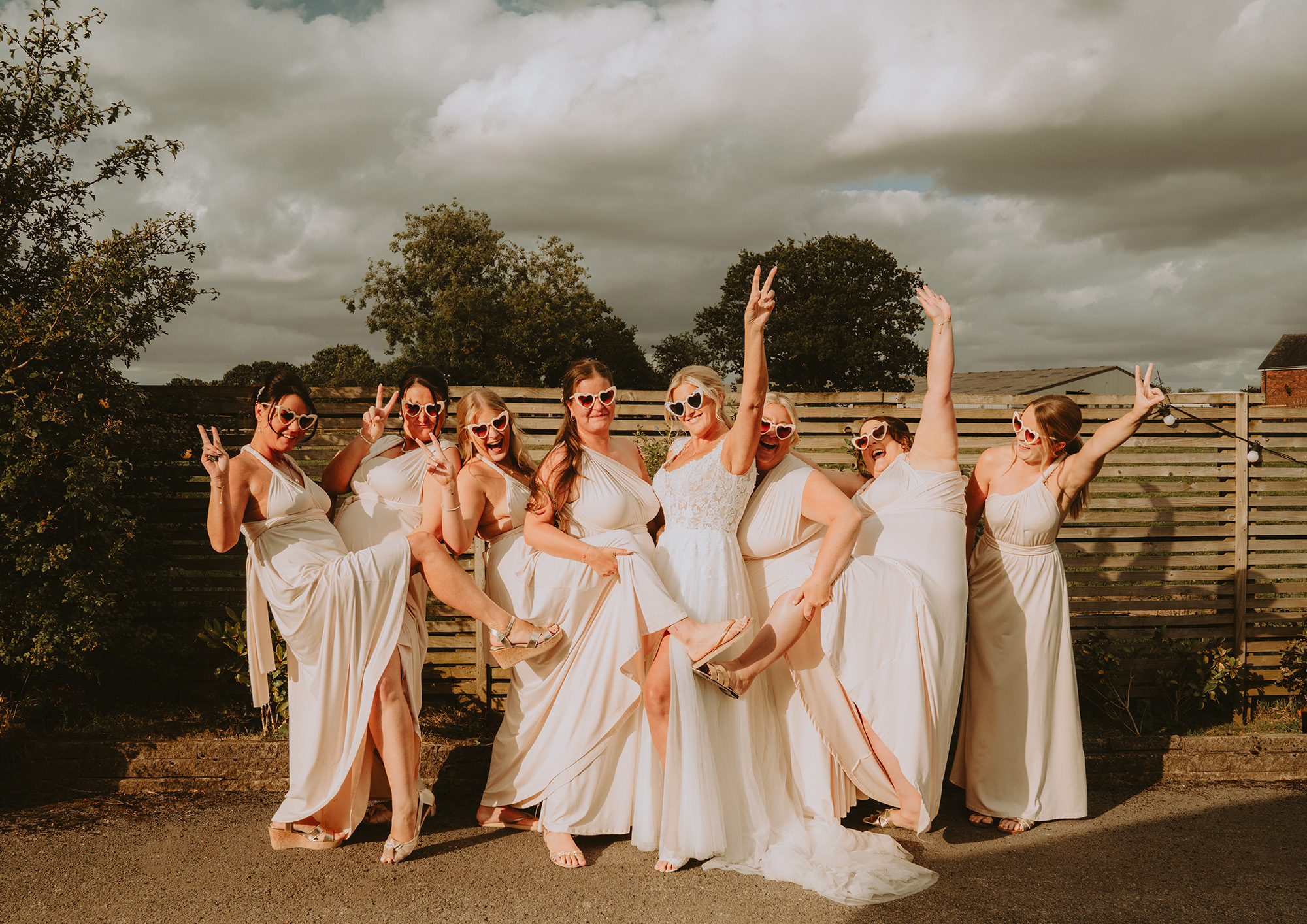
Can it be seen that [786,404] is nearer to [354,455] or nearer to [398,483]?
[398,483]

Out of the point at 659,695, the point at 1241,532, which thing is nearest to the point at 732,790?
the point at 659,695

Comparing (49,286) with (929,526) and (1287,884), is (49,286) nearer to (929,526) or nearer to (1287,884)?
(929,526)

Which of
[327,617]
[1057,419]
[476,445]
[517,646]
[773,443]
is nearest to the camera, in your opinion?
[327,617]

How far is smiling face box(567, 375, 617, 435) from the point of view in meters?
4.12

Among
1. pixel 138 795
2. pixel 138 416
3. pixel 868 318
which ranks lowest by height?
pixel 138 795

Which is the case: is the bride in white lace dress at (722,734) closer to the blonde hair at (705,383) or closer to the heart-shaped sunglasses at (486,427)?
the blonde hair at (705,383)

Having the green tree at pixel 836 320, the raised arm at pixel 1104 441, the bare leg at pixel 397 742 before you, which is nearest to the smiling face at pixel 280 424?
the bare leg at pixel 397 742

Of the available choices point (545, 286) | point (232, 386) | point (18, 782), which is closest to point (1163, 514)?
point (232, 386)

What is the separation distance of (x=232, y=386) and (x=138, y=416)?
69 cm

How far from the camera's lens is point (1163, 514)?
6.26 m

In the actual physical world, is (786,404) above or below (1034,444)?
above

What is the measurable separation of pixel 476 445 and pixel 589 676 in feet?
4.20

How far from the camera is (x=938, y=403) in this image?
4.14 meters

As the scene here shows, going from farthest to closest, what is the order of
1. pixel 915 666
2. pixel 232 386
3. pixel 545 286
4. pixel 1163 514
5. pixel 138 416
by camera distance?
pixel 545 286 < pixel 1163 514 < pixel 232 386 < pixel 138 416 < pixel 915 666
